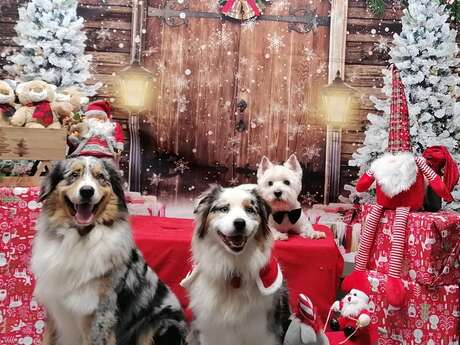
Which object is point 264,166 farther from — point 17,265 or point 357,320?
point 17,265

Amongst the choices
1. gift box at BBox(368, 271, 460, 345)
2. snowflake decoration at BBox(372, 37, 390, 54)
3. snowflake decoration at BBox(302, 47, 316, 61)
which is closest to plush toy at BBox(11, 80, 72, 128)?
snowflake decoration at BBox(302, 47, 316, 61)

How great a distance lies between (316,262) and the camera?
3.32 meters

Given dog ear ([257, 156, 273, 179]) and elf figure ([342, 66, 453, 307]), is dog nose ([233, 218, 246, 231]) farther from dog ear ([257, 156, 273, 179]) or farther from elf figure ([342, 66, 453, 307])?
dog ear ([257, 156, 273, 179])

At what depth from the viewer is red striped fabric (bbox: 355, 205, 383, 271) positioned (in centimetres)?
327

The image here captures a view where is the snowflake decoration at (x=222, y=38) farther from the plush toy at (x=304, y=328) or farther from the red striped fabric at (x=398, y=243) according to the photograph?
the plush toy at (x=304, y=328)

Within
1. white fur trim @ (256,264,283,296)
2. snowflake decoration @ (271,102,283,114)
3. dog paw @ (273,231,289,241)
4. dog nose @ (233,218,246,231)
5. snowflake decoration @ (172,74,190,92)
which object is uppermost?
snowflake decoration @ (172,74,190,92)

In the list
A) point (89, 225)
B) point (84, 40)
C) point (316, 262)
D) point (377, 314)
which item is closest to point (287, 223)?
point (316, 262)

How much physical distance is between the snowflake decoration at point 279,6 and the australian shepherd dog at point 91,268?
7.41 feet

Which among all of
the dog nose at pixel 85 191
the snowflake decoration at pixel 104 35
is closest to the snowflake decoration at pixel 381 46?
the snowflake decoration at pixel 104 35

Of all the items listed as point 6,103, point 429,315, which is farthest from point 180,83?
point 429,315

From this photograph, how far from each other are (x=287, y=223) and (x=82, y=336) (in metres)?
1.59

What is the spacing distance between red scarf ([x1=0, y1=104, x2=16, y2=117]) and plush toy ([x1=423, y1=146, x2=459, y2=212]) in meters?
2.61

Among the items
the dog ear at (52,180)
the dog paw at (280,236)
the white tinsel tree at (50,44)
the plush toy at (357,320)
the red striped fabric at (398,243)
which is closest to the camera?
the dog ear at (52,180)

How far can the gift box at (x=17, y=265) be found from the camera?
2.91 meters
